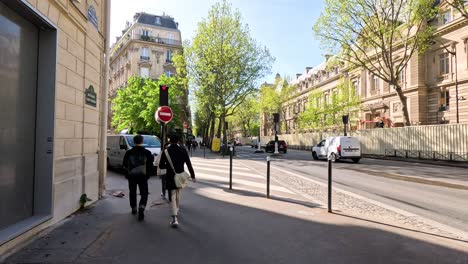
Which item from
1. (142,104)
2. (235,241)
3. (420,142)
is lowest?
(235,241)

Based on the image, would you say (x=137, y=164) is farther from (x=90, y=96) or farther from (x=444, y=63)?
(x=444, y=63)

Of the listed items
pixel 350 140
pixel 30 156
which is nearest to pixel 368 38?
pixel 350 140

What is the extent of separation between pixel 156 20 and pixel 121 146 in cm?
4602

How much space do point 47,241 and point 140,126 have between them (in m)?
32.4

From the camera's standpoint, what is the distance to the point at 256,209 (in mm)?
6504

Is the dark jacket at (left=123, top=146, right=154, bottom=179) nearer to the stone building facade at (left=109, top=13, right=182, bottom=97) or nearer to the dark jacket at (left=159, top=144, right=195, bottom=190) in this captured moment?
the dark jacket at (left=159, top=144, right=195, bottom=190)

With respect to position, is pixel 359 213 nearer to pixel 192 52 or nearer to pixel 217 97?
pixel 217 97

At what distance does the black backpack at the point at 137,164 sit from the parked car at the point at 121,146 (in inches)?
280

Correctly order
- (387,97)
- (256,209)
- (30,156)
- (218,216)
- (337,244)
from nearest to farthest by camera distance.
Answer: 1. (337,244)
2. (30,156)
3. (218,216)
4. (256,209)
5. (387,97)

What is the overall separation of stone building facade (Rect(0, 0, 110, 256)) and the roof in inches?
1983

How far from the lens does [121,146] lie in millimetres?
13789

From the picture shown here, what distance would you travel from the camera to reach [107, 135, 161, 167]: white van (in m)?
13.5

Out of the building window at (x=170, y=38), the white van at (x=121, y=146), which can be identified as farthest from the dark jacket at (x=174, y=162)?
the building window at (x=170, y=38)

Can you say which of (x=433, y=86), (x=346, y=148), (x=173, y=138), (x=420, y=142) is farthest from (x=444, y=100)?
(x=173, y=138)
